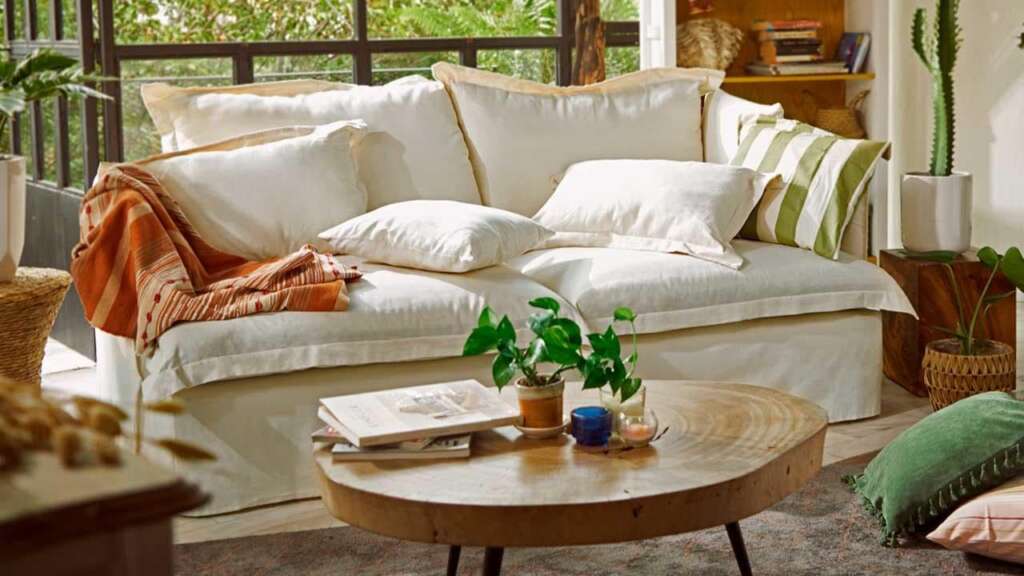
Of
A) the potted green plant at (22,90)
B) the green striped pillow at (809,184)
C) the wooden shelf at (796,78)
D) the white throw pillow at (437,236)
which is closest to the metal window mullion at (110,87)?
the potted green plant at (22,90)

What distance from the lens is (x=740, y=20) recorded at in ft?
18.0

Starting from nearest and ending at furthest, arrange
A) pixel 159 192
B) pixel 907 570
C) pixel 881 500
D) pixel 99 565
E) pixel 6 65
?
pixel 99 565 → pixel 907 570 → pixel 881 500 → pixel 159 192 → pixel 6 65

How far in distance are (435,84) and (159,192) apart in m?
0.96

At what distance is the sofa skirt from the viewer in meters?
3.09

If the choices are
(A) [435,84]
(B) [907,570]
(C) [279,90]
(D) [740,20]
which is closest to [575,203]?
(A) [435,84]

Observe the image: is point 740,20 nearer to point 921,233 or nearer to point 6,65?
point 921,233

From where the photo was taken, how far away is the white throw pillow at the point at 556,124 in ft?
13.0

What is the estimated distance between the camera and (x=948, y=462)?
8.99ft

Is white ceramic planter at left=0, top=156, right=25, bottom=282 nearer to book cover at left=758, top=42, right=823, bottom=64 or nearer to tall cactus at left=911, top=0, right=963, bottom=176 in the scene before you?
tall cactus at left=911, top=0, right=963, bottom=176

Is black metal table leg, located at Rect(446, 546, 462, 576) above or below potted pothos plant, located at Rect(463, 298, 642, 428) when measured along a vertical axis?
below

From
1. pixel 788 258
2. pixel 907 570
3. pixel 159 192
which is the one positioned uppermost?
pixel 159 192

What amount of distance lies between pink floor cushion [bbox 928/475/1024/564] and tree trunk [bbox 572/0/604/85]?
8.78 feet

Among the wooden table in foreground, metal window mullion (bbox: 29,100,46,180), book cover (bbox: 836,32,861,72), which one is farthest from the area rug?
book cover (bbox: 836,32,861,72)

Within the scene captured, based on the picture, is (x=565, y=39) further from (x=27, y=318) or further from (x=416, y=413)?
(x=416, y=413)
